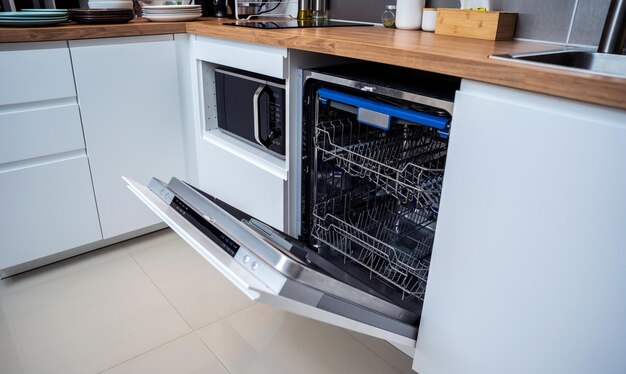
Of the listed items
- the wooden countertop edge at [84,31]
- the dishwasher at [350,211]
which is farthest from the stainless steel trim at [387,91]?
the wooden countertop edge at [84,31]

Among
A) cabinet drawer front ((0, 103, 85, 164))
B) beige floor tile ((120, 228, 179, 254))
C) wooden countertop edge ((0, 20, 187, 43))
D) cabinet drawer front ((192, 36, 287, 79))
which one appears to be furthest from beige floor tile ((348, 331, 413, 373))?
wooden countertop edge ((0, 20, 187, 43))

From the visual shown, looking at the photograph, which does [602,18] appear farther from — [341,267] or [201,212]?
[201,212]

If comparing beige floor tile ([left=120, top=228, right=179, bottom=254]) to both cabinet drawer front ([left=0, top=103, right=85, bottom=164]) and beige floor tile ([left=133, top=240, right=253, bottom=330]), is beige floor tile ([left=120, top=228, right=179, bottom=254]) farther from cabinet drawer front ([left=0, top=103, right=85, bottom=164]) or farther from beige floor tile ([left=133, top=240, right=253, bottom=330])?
cabinet drawer front ([left=0, top=103, right=85, bottom=164])

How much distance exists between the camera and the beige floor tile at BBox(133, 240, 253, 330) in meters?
1.58

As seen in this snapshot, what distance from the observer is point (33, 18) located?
1479mm

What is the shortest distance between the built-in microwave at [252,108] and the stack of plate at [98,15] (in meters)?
0.42

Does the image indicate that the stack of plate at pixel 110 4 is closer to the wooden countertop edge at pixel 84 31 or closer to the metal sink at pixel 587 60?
the wooden countertop edge at pixel 84 31

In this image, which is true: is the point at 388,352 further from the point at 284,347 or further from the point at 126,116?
the point at 126,116

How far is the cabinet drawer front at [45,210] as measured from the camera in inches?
61.9

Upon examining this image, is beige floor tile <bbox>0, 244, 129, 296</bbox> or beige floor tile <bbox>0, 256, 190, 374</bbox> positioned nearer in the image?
beige floor tile <bbox>0, 256, 190, 374</bbox>

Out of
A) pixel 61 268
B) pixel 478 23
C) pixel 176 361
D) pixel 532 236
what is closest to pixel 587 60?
pixel 478 23

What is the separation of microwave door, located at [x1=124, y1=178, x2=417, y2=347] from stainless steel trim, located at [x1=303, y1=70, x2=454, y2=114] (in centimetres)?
44

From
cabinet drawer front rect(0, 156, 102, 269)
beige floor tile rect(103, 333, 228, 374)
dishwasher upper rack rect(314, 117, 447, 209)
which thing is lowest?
beige floor tile rect(103, 333, 228, 374)

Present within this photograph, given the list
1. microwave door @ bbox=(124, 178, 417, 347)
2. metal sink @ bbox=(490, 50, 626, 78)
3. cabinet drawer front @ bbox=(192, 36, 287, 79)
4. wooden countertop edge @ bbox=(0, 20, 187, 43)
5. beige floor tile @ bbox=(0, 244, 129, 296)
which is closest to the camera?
microwave door @ bbox=(124, 178, 417, 347)
